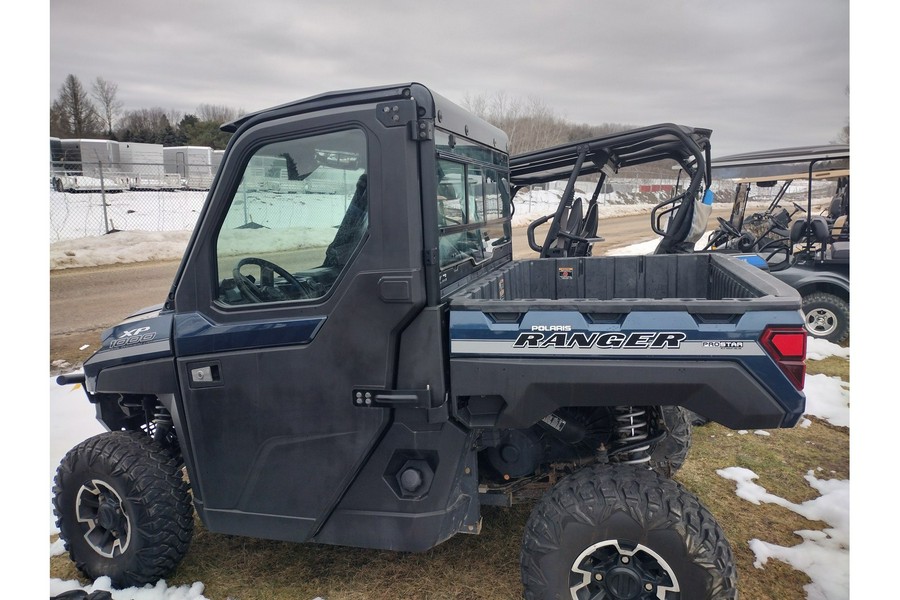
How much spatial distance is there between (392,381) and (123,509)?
64.7 inches

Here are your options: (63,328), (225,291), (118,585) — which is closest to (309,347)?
(225,291)

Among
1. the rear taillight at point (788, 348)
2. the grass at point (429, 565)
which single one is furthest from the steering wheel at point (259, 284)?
the rear taillight at point (788, 348)

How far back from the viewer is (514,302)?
101 inches

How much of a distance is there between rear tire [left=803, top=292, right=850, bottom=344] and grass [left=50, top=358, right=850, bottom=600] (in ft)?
15.2

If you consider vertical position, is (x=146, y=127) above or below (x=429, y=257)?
above

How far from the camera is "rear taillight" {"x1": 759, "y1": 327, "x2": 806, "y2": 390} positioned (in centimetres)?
233

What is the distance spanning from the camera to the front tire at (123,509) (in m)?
3.06

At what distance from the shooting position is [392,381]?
2637 mm

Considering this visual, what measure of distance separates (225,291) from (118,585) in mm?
1639

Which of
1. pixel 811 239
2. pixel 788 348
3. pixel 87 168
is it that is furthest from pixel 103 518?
pixel 87 168

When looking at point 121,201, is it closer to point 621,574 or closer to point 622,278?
point 622,278

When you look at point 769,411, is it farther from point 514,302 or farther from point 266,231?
point 266,231

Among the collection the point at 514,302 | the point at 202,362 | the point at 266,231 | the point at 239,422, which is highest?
Result: the point at 266,231

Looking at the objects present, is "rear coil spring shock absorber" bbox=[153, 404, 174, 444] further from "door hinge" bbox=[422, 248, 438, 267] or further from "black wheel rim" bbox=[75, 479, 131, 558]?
"door hinge" bbox=[422, 248, 438, 267]
